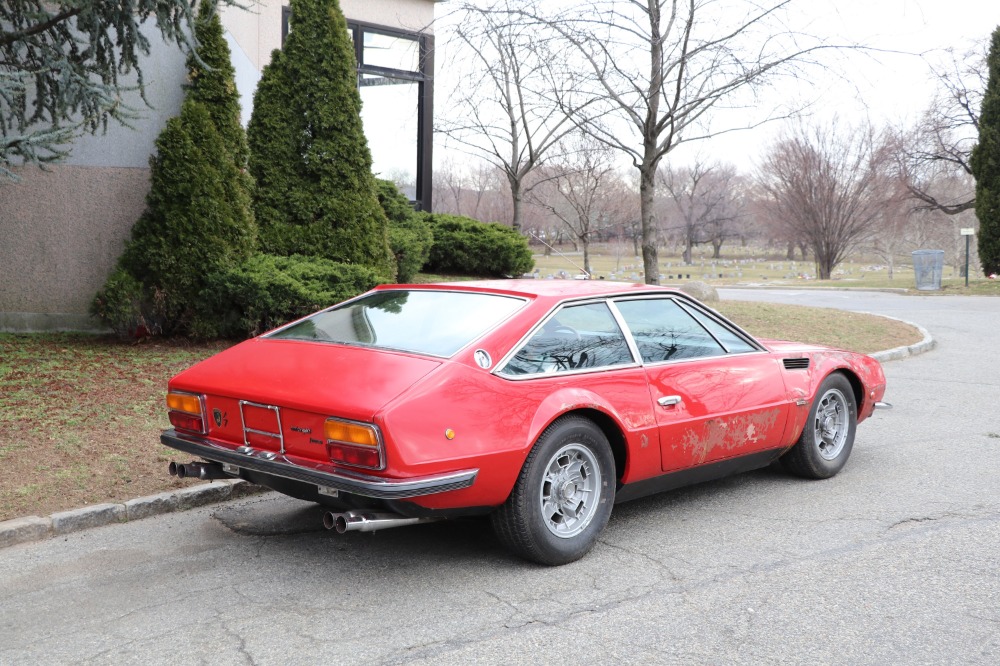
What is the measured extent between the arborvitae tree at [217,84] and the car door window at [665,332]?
20.3ft

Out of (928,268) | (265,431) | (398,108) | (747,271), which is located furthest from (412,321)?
(747,271)

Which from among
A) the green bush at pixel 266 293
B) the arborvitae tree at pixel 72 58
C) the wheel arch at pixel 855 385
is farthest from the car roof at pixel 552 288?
the green bush at pixel 266 293

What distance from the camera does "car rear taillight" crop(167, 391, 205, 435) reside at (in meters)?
4.45

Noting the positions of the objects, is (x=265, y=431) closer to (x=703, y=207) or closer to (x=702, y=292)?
(x=702, y=292)

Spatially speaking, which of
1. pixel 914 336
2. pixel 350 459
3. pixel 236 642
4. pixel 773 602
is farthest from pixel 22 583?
pixel 914 336

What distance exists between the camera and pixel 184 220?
30.6 feet

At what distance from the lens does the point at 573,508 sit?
14.4 feet

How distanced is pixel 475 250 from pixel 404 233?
3.02 meters

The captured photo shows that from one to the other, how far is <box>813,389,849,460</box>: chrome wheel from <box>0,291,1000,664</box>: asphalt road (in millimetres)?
243

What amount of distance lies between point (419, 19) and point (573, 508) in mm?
14538

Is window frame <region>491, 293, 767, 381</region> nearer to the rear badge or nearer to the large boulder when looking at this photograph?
the rear badge

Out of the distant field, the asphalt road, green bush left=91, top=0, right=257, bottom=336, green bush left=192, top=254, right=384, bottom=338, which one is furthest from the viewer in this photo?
the distant field

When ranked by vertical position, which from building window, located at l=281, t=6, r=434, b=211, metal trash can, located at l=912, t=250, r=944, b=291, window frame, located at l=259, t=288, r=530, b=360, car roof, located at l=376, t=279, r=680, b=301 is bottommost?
window frame, located at l=259, t=288, r=530, b=360

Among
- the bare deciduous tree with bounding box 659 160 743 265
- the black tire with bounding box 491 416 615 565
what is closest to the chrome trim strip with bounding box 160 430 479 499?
the black tire with bounding box 491 416 615 565
